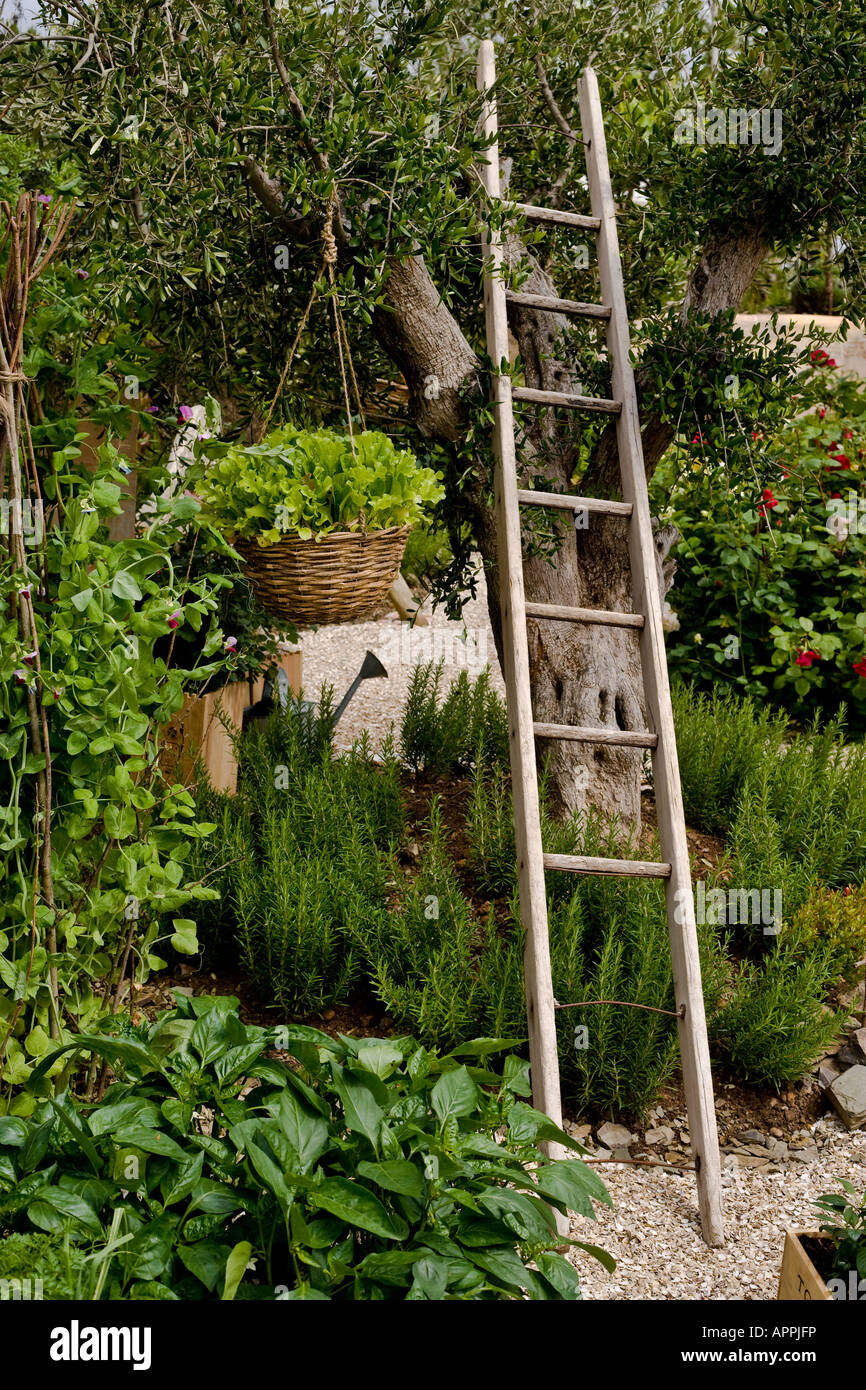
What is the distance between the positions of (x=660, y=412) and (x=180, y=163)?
5.63ft

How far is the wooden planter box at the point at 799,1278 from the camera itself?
2176 millimetres

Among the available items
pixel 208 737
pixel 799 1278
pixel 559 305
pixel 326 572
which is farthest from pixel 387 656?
pixel 799 1278

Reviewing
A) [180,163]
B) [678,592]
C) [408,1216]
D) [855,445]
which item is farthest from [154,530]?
[855,445]

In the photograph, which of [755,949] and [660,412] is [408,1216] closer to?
[755,949]

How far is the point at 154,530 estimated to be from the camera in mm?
2574

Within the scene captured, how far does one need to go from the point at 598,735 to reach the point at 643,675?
316 mm

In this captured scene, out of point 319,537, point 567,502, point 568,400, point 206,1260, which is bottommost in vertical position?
point 206,1260

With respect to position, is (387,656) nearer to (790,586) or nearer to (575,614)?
(790,586)

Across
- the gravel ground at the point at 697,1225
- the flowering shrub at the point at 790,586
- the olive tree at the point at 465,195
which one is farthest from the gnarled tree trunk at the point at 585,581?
the flowering shrub at the point at 790,586

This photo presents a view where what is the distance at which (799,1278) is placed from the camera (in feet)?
7.45

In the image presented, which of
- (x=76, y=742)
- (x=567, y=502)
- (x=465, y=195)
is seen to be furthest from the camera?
(x=465, y=195)

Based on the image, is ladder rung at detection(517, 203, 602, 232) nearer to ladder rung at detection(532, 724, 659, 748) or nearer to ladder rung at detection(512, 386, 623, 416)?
ladder rung at detection(512, 386, 623, 416)

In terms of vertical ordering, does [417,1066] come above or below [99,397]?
below

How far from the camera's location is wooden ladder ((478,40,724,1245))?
3043 millimetres
